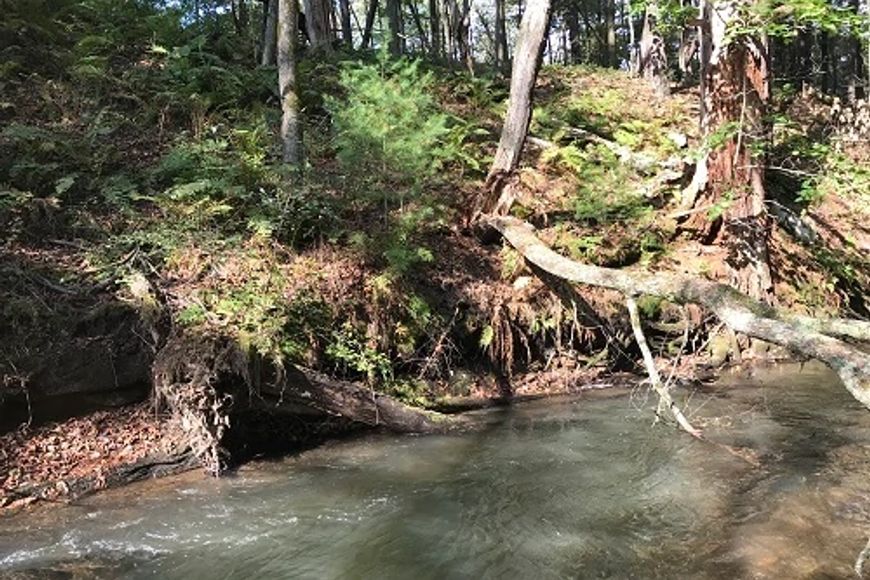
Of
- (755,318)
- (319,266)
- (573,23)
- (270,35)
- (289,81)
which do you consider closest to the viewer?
(755,318)

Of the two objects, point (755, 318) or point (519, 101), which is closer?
point (755, 318)

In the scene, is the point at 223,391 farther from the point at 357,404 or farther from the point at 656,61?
the point at 656,61

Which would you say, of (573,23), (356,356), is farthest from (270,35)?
(573,23)

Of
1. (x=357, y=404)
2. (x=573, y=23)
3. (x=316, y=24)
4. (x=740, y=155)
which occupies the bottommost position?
(x=357, y=404)

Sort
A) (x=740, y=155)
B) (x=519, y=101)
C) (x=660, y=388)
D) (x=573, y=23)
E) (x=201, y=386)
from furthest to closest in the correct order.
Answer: (x=573, y=23) → (x=740, y=155) → (x=519, y=101) → (x=201, y=386) → (x=660, y=388)

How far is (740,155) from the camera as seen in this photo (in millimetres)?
11453

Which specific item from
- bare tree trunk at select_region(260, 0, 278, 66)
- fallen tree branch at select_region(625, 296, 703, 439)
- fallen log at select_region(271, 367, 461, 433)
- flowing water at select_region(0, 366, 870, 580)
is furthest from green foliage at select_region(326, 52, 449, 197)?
bare tree trunk at select_region(260, 0, 278, 66)

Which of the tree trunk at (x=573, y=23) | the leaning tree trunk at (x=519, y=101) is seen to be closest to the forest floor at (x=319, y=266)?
the leaning tree trunk at (x=519, y=101)

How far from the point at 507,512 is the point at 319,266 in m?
4.30

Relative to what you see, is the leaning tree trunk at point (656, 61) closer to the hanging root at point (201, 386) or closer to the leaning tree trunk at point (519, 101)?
the leaning tree trunk at point (519, 101)

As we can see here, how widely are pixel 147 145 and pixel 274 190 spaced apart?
2.62 m

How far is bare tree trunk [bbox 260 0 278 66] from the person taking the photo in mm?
15602

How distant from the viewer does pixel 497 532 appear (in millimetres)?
6055

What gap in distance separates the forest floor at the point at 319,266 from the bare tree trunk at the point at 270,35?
3.16m
